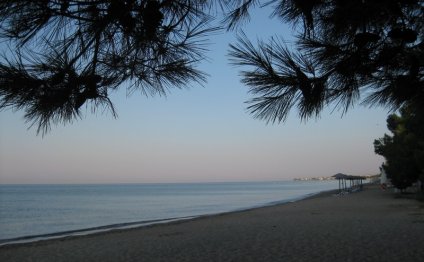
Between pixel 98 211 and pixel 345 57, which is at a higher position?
pixel 345 57

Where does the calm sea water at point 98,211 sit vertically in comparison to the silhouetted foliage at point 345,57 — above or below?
below

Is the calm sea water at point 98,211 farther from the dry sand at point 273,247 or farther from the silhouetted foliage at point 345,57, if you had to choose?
the silhouetted foliage at point 345,57

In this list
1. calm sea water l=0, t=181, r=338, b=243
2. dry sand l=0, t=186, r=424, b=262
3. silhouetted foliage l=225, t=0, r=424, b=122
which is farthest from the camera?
calm sea water l=0, t=181, r=338, b=243

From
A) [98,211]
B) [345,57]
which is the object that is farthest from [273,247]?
[98,211]

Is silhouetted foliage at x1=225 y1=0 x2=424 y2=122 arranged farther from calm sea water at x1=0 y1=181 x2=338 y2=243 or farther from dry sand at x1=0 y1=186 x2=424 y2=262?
calm sea water at x1=0 y1=181 x2=338 y2=243

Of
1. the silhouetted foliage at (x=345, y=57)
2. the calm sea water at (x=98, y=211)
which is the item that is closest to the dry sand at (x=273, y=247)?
the silhouetted foliage at (x=345, y=57)

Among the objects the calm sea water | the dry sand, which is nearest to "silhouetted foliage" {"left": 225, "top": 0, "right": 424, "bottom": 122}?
the dry sand

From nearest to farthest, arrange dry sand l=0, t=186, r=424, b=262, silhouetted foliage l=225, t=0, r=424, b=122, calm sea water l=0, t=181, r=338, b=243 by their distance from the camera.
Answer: silhouetted foliage l=225, t=0, r=424, b=122 → dry sand l=0, t=186, r=424, b=262 → calm sea water l=0, t=181, r=338, b=243

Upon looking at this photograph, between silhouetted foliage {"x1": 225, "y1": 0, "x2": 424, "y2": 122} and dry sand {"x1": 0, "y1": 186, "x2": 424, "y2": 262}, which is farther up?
silhouetted foliage {"x1": 225, "y1": 0, "x2": 424, "y2": 122}

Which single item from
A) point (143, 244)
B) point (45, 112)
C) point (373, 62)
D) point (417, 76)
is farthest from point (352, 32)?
point (143, 244)

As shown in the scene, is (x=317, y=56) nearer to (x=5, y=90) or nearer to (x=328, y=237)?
(x=5, y=90)

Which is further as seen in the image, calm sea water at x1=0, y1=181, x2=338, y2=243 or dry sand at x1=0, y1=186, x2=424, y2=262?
calm sea water at x1=0, y1=181, x2=338, y2=243

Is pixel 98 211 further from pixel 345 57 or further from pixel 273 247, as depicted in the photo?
pixel 345 57

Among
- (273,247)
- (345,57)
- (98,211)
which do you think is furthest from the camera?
(98,211)
